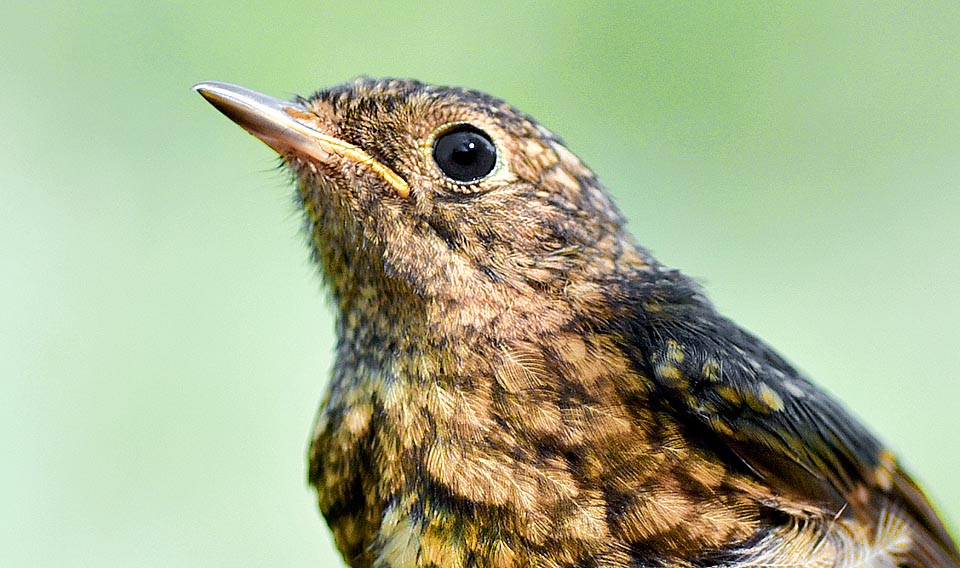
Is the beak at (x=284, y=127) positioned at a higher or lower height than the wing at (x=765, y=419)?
higher

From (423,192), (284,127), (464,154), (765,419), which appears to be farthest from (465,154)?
(765,419)

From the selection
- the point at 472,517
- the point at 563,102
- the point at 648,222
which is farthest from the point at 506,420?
the point at 563,102

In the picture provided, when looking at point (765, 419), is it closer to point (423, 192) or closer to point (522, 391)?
point (522, 391)

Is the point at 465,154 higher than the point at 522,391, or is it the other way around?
the point at 465,154

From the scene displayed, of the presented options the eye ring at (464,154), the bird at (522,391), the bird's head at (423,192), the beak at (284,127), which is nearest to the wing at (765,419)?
the bird at (522,391)

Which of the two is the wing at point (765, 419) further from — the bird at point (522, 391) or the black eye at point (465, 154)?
the black eye at point (465, 154)

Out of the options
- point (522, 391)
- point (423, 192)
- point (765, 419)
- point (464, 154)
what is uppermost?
point (464, 154)

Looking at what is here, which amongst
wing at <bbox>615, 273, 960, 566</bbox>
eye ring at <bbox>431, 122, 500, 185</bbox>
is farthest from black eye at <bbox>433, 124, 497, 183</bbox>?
wing at <bbox>615, 273, 960, 566</bbox>

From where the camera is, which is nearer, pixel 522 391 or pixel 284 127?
pixel 522 391

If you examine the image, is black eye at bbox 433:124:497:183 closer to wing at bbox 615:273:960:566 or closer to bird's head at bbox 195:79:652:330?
bird's head at bbox 195:79:652:330

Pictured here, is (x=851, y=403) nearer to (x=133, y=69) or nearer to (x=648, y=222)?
(x=648, y=222)
